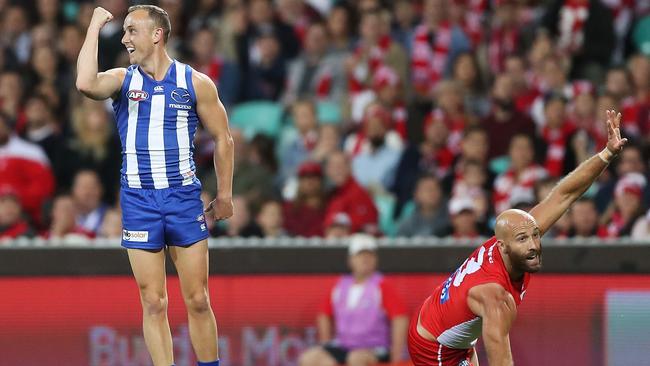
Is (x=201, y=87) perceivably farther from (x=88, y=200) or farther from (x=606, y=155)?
(x=88, y=200)

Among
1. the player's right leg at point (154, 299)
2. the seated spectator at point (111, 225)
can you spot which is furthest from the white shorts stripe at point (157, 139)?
the seated spectator at point (111, 225)

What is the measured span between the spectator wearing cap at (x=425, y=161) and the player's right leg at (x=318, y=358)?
2353mm

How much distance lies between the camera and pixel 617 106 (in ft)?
47.5

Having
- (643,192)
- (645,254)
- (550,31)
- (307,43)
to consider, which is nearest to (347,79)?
(307,43)

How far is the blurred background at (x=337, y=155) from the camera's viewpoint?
40.2 ft

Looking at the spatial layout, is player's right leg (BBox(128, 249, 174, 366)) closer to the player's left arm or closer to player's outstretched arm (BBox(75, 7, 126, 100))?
the player's left arm

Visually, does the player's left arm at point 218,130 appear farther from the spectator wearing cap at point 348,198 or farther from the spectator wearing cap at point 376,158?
the spectator wearing cap at point 376,158

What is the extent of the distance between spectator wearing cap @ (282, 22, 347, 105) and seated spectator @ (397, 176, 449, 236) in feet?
8.64

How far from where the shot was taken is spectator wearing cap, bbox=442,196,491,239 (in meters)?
12.8

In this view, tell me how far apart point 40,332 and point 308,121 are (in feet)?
13.4

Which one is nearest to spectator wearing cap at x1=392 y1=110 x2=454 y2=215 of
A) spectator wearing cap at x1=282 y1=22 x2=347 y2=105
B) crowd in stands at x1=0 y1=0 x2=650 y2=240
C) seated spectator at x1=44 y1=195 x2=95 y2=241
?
crowd in stands at x1=0 y1=0 x2=650 y2=240

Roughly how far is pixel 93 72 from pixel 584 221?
5.82m

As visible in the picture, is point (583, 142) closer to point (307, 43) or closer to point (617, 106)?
Result: point (617, 106)

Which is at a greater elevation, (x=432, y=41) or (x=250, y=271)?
(x=432, y=41)
